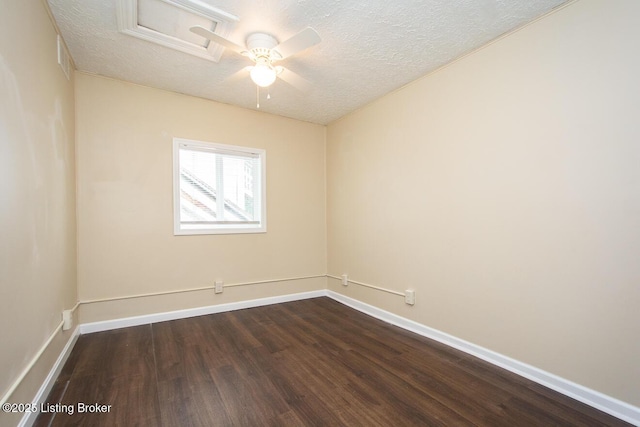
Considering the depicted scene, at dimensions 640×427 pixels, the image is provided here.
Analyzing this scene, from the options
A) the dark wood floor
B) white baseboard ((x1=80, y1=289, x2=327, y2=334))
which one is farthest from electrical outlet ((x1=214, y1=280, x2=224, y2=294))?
the dark wood floor

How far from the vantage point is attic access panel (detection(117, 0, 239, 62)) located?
73.9 inches

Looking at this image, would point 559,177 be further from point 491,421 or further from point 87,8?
point 87,8

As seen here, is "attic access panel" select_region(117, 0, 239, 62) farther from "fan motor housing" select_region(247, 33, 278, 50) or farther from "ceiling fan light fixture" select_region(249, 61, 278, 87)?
"ceiling fan light fixture" select_region(249, 61, 278, 87)

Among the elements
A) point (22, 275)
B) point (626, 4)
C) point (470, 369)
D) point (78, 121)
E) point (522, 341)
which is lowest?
point (470, 369)

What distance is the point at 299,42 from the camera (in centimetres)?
191

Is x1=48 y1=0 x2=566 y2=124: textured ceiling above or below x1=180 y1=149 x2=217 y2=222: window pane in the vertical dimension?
above

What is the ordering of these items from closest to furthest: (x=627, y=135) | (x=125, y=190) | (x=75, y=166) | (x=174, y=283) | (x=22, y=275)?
(x=22, y=275) < (x=627, y=135) < (x=75, y=166) < (x=125, y=190) < (x=174, y=283)

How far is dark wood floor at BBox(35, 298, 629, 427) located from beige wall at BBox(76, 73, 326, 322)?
0.53m

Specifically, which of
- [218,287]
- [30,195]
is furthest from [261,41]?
[218,287]

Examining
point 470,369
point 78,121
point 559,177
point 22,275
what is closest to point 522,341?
point 470,369

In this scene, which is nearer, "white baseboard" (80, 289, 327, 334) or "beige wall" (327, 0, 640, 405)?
"beige wall" (327, 0, 640, 405)

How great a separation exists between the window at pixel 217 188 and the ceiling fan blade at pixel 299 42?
5.68 feet

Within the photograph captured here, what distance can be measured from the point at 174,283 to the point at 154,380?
135 centimetres

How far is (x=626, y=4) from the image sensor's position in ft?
5.24
